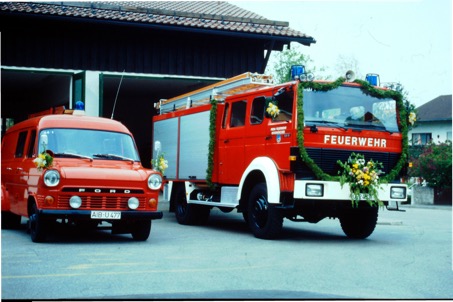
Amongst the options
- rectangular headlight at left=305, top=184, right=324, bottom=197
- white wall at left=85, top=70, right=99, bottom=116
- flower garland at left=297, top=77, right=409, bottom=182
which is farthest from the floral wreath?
white wall at left=85, top=70, right=99, bottom=116

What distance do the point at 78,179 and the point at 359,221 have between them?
17.9ft

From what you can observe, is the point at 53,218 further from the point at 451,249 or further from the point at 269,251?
the point at 451,249

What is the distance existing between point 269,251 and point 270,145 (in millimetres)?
2204

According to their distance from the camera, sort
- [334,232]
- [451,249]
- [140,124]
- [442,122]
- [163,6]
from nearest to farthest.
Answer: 1. [451,249]
2. [334,232]
3. [163,6]
4. [442,122]
5. [140,124]

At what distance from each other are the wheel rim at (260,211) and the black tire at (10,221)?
13.9 ft

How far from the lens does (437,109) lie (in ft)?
54.7

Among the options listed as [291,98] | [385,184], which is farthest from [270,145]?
[385,184]

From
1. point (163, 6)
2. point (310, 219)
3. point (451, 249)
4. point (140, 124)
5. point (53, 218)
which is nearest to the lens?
point (53, 218)

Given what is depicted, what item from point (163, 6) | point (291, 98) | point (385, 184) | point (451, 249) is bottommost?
point (451, 249)

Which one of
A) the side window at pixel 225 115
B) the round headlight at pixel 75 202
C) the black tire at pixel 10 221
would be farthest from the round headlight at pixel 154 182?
the black tire at pixel 10 221

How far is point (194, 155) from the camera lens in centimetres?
1534

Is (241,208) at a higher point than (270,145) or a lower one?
lower

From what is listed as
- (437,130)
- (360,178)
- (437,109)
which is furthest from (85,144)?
(437,130)

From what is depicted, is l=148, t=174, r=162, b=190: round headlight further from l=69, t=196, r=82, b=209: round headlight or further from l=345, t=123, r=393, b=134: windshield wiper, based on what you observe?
l=345, t=123, r=393, b=134: windshield wiper
